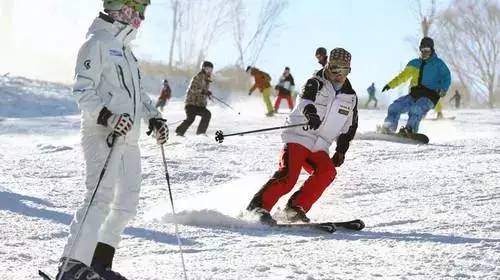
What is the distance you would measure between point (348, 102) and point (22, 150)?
7.77 m

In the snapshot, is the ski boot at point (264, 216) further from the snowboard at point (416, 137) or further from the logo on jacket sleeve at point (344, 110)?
the snowboard at point (416, 137)

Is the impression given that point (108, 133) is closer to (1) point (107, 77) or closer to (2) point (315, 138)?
(1) point (107, 77)

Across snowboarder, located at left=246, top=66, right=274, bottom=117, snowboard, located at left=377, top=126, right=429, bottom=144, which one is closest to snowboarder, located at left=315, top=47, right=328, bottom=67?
snowboard, located at left=377, top=126, right=429, bottom=144

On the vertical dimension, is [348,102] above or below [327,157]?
above

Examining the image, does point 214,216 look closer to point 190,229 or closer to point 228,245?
point 190,229

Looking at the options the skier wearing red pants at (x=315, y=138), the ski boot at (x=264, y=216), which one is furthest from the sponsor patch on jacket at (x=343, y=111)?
the ski boot at (x=264, y=216)

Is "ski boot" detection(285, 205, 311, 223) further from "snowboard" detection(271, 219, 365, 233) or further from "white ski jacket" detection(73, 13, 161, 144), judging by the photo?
"white ski jacket" detection(73, 13, 161, 144)

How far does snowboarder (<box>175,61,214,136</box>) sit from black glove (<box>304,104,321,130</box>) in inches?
299

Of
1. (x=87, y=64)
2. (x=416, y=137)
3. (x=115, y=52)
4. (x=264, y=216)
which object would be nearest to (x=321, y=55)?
(x=416, y=137)

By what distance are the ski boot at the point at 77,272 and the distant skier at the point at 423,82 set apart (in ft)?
25.8

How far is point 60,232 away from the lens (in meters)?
5.19

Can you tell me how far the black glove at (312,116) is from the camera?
5529 mm

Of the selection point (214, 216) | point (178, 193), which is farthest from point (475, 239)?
point (178, 193)

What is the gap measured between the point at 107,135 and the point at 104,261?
2.03ft
